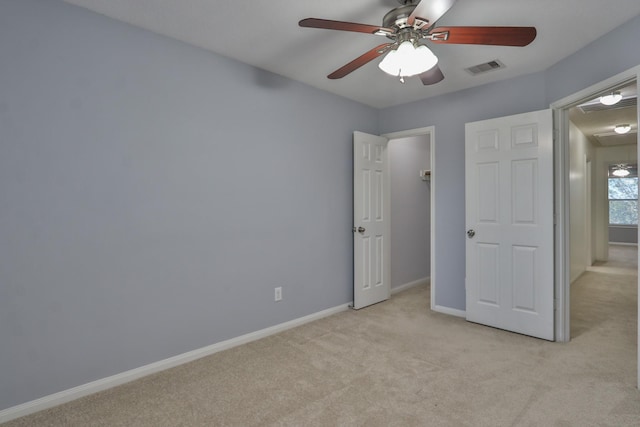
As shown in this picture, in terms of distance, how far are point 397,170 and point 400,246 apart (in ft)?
3.55

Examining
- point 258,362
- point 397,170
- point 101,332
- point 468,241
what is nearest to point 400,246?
point 397,170

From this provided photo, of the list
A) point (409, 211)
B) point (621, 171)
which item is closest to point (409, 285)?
point (409, 211)

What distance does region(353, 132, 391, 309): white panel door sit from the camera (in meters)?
3.97

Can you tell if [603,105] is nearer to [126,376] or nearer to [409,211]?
[409,211]

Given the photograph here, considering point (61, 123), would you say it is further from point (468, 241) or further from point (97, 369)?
point (468, 241)

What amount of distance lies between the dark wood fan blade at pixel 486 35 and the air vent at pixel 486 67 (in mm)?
1319

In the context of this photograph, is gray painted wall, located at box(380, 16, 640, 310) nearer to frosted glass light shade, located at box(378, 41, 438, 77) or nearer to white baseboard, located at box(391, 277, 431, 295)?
white baseboard, located at box(391, 277, 431, 295)

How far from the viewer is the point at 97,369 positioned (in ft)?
7.34

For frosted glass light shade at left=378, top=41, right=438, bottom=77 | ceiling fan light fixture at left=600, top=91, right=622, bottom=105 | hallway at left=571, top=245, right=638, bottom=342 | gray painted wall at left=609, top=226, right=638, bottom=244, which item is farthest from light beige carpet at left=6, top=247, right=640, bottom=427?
gray painted wall at left=609, top=226, right=638, bottom=244

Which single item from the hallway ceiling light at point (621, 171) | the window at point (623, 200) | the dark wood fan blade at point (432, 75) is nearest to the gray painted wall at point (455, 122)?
the dark wood fan blade at point (432, 75)

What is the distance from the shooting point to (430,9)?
1.66 meters

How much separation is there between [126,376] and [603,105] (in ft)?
18.9

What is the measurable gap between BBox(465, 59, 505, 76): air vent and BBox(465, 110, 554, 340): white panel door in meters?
0.48

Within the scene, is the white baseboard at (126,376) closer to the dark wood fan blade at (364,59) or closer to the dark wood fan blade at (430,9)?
the dark wood fan blade at (364,59)
